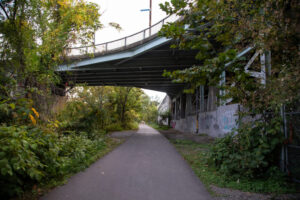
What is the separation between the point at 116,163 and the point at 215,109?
385 inches


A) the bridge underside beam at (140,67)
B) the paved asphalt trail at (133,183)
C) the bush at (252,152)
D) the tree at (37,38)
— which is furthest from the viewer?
the bridge underside beam at (140,67)

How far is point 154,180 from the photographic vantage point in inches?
169

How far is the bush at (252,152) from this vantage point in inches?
162

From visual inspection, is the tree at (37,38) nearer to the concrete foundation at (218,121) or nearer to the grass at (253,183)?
the grass at (253,183)

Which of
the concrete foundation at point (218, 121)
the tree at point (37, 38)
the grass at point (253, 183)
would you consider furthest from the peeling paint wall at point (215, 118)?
the tree at point (37, 38)

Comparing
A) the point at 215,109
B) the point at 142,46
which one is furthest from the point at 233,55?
the point at 142,46

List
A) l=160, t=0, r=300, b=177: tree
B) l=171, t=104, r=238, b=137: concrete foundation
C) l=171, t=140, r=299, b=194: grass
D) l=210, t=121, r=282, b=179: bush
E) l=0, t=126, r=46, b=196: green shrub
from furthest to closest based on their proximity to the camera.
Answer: l=171, t=104, r=238, b=137: concrete foundation → l=210, t=121, r=282, b=179: bush → l=171, t=140, r=299, b=194: grass → l=160, t=0, r=300, b=177: tree → l=0, t=126, r=46, b=196: green shrub

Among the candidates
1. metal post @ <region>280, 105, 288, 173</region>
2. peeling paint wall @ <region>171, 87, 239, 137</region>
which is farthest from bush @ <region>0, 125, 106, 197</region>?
peeling paint wall @ <region>171, 87, 239, 137</region>

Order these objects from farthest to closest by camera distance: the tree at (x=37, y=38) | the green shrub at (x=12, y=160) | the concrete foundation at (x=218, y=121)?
the concrete foundation at (x=218, y=121)
the tree at (x=37, y=38)
the green shrub at (x=12, y=160)

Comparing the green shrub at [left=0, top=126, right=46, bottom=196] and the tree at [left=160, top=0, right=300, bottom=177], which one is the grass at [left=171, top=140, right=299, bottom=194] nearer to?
the tree at [left=160, top=0, right=300, bottom=177]

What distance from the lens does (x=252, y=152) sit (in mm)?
4344

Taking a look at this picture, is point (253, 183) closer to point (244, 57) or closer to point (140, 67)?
point (244, 57)

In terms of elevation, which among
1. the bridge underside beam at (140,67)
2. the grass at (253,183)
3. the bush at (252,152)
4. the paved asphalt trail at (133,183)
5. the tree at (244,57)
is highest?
the bridge underside beam at (140,67)

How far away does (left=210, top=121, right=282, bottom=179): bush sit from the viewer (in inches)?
162
